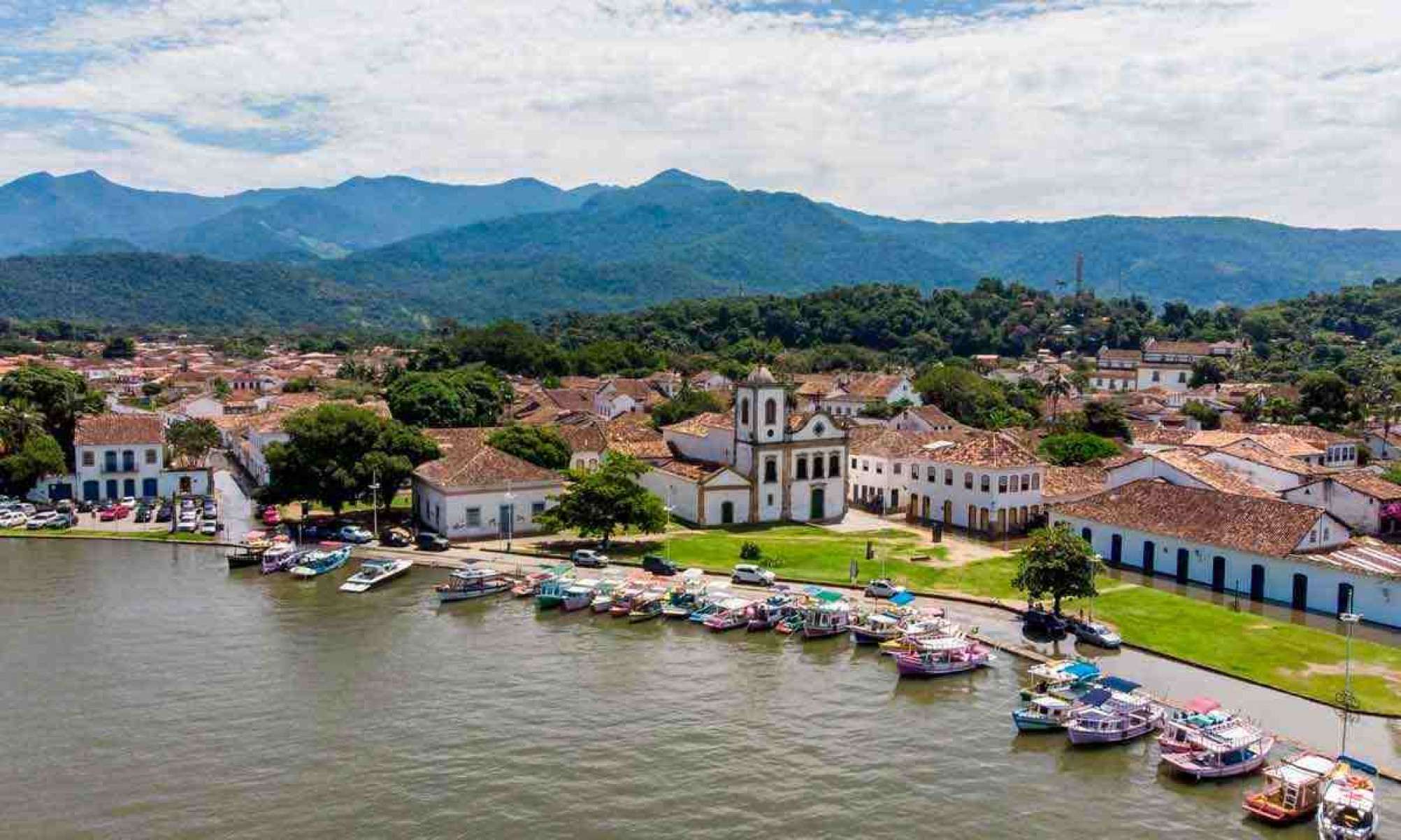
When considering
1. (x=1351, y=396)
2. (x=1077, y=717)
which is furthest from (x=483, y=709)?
(x=1351, y=396)

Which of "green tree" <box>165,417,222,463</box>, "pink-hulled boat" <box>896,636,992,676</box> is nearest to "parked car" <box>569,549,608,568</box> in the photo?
"pink-hulled boat" <box>896,636,992,676</box>

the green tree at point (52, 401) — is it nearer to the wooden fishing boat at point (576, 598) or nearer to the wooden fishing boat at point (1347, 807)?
the wooden fishing boat at point (576, 598)

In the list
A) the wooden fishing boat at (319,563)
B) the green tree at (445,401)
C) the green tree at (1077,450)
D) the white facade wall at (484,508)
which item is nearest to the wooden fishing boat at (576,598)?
the white facade wall at (484,508)

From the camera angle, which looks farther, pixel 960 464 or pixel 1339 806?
pixel 960 464

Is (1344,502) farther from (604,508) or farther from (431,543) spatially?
(431,543)

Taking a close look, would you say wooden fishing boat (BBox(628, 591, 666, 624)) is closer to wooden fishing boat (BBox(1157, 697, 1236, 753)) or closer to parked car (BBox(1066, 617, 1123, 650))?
parked car (BBox(1066, 617, 1123, 650))

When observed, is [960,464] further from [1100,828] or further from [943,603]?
[1100,828]

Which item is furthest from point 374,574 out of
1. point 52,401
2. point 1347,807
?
point 1347,807
